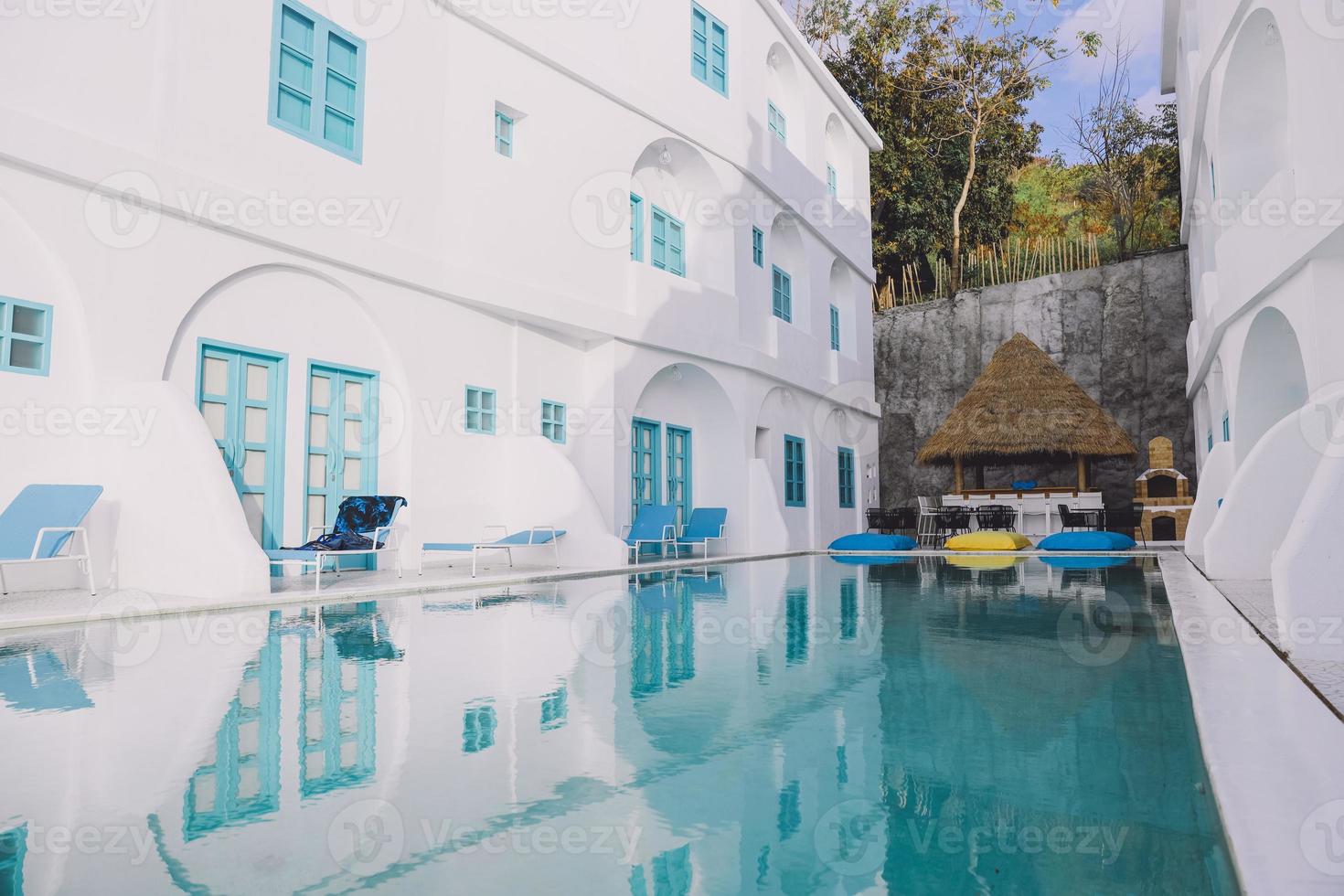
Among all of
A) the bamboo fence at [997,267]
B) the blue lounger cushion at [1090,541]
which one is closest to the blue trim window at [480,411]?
the blue lounger cushion at [1090,541]

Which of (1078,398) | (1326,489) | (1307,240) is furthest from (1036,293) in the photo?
(1326,489)

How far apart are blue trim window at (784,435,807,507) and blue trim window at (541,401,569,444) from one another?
235 inches

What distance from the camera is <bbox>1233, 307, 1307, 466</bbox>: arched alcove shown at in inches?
457

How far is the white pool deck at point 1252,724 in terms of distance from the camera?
1.67 m

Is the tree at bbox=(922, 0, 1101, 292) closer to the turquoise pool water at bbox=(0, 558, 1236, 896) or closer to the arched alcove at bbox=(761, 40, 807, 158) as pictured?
the arched alcove at bbox=(761, 40, 807, 158)

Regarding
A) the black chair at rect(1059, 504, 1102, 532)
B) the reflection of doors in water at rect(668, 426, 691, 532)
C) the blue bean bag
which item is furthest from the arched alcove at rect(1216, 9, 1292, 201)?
the reflection of doors in water at rect(668, 426, 691, 532)

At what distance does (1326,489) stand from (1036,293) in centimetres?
1855

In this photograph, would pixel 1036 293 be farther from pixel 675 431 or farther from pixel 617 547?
pixel 617 547

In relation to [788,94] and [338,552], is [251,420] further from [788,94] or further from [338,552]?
[788,94]

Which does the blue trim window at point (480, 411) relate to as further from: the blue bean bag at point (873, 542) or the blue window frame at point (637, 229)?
the blue bean bag at point (873, 542)

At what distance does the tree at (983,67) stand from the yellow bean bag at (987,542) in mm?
11711

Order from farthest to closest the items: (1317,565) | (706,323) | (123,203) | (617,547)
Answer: (706,323) → (617,547) → (123,203) → (1317,565)

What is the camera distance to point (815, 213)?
1858 centimetres

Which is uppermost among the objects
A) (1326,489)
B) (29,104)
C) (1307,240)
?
(29,104)
